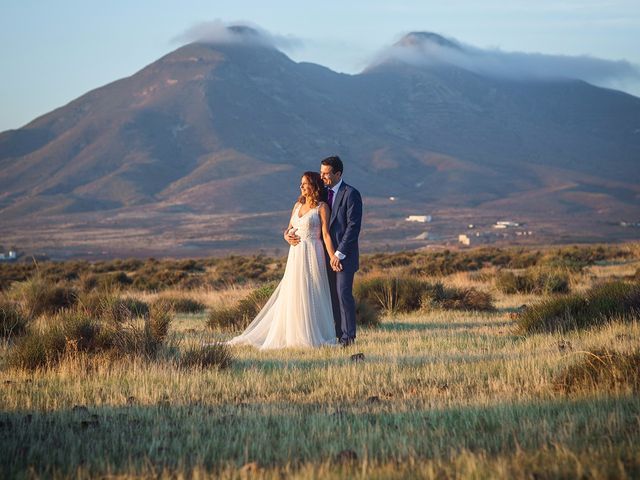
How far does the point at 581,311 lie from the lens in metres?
11.9

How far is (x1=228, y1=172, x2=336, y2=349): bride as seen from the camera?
38.6 feet

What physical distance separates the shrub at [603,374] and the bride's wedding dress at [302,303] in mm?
4798

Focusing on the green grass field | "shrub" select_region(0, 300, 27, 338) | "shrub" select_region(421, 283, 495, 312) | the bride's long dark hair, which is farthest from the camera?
"shrub" select_region(421, 283, 495, 312)

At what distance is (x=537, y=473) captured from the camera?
4684 mm

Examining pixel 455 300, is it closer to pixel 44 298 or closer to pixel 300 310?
pixel 300 310

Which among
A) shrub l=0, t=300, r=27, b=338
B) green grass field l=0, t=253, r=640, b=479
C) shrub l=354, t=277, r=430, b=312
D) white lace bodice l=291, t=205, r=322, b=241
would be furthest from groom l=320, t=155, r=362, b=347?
shrub l=354, t=277, r=430, b=312

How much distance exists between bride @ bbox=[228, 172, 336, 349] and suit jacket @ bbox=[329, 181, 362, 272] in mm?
138

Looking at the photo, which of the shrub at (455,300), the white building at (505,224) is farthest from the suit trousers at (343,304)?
the white building at (505,224)

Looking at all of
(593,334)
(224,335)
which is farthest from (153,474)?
(224,335)

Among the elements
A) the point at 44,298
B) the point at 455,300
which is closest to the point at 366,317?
the point at 455,300

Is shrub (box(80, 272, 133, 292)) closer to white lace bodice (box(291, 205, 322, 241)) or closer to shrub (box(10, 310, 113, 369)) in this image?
white lace bodice (box(291, 205, 322, 241))

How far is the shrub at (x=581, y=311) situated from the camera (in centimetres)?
1127

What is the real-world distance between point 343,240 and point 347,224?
0.74ft

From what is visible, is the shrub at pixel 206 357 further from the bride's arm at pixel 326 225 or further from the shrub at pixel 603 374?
the shrub at pixel 603 374
